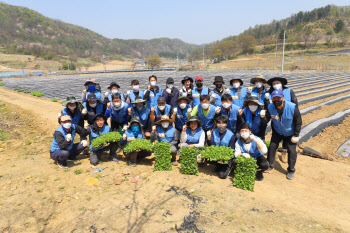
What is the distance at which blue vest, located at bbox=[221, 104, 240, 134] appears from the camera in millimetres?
5188

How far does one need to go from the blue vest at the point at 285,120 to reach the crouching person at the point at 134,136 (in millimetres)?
3343

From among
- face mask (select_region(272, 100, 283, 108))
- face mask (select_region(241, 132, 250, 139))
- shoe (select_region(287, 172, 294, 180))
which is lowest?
shoe (select_region(287, 172, 294, 180))

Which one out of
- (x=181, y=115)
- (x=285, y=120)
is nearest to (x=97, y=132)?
(x=181, y=115)

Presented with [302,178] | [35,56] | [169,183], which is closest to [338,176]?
[302,178]

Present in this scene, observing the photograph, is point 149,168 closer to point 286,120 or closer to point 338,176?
point 286,120

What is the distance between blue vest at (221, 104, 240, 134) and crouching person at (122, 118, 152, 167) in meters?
2.27

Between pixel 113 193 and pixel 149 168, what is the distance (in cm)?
132

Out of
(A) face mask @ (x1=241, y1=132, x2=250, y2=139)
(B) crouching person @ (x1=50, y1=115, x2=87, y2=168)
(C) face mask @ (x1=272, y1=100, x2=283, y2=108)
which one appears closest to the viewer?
(A) face mask @ (x1=241, y1=132, x2=250, y2=139)

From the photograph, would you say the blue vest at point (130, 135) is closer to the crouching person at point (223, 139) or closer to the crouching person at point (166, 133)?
the crouching person at point (166, 133)

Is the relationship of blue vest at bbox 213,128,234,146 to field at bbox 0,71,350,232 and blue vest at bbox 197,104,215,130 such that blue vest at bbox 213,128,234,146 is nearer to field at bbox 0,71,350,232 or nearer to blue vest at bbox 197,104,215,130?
blue vest at bbox 197,104,215,130

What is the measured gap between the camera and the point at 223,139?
16.0 feet

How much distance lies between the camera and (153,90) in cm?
665

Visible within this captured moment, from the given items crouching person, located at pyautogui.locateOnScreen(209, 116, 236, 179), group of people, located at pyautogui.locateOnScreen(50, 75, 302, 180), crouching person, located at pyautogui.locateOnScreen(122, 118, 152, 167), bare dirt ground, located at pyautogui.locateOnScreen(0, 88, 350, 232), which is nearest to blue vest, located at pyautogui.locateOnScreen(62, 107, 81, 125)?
group of people, located at pyautogui.locateOnScreen(50, 75, 302, 180)

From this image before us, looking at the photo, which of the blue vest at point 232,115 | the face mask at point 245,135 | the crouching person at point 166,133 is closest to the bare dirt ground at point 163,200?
the crouching person at point 166,133
